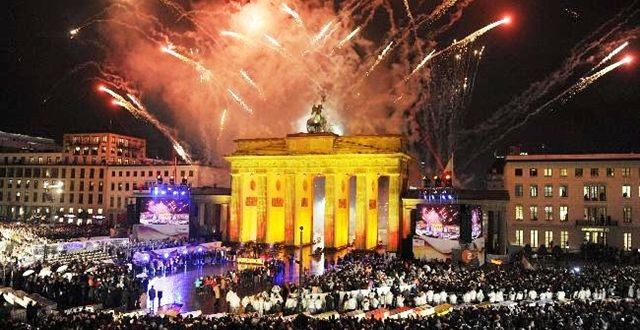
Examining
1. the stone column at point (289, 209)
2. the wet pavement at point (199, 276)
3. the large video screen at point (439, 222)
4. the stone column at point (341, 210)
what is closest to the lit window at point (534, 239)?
the large video screen at point (439, 222)

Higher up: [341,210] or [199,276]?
[341,210]

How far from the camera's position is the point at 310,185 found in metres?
65.5

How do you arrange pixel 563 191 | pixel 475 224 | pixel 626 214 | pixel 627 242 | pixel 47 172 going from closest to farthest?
1. pixel 475 224
2. pixel 627 242
3. pixel 626 214
4. pixel 563 191
5. pixel 47 172

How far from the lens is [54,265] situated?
3434 centimetres

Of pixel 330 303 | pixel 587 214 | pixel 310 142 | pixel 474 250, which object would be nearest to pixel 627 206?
pixel 587 214

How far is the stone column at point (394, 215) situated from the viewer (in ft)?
195

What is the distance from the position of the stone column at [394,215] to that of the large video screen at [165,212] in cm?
2232

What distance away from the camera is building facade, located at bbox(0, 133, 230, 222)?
92688mm

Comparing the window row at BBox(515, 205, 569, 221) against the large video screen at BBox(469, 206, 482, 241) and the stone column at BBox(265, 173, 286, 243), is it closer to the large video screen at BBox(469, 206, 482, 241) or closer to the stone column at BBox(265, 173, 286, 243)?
the large video screen at BBox(469, 206, 482, 241)

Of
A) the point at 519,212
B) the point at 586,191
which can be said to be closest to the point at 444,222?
the point at 519,212

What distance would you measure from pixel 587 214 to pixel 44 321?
183 feet

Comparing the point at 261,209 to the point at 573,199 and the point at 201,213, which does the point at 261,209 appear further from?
the point at 573,199

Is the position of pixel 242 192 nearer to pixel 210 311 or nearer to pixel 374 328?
pixel 210 311

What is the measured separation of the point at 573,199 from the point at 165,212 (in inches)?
1772
